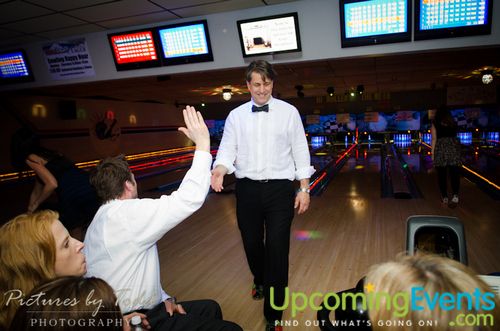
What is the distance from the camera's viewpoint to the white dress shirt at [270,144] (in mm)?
1954

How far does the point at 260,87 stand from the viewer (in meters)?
1.89

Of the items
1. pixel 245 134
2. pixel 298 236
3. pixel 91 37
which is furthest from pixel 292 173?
pixel 91 37

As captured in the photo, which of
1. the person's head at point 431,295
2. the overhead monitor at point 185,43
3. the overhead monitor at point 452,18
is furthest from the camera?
the overhead monitor at point 185,43

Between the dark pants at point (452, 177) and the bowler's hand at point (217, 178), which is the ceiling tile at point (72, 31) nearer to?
the bowler's hand at point (217, 178)

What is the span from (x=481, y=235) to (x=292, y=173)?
257 centimetres

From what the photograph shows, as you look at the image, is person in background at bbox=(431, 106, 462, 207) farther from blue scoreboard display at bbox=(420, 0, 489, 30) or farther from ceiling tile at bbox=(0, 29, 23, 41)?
ceiling tile at bbox=(0, 29, 23, 41)

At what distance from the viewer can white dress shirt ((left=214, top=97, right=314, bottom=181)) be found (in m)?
1.95

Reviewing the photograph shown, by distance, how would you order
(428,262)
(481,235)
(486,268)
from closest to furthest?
(428,262), (486,268), (481,235)

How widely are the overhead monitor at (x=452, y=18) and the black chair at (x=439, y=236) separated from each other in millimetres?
2408

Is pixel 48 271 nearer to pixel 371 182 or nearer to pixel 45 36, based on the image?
pixel 45 36

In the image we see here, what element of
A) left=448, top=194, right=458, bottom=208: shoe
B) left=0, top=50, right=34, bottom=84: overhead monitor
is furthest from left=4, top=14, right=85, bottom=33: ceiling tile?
left=448, top=194, right=458, bottom=208: shoe

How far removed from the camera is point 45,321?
0.65 metres

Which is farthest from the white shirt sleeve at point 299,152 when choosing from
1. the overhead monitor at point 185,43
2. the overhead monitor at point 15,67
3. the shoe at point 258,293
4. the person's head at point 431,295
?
the overhead monitor at point 15,67

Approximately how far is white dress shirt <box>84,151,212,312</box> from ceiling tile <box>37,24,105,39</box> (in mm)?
3644
